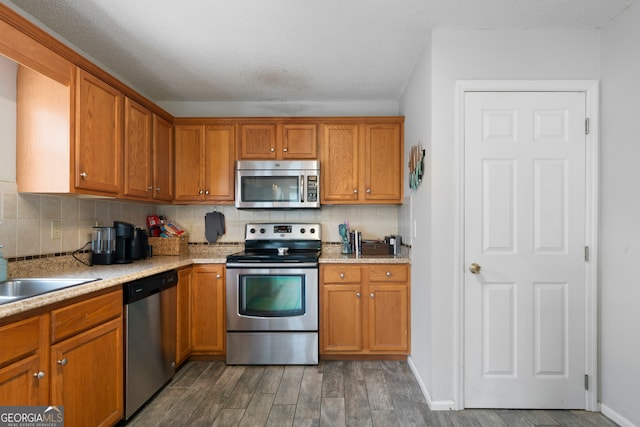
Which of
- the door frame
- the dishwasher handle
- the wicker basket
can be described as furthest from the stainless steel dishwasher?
the door frame

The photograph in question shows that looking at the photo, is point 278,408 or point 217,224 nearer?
point 278,408

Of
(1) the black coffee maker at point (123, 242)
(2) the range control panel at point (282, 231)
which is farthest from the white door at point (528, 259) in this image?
(1) the black coffee maker at point (123, 242)

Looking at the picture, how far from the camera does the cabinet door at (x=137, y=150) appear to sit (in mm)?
2580

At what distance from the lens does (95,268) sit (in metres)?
2.40

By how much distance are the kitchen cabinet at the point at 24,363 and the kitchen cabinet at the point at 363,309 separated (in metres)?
1.96

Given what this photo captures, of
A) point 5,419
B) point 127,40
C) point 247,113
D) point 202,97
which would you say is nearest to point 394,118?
point 247,113

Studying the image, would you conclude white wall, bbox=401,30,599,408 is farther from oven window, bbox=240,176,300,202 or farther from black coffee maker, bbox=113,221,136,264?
black coffee maker, bbox=113,221,136,264

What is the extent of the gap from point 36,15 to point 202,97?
154 cm

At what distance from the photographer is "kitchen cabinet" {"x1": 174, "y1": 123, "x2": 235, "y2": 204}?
11.1 feet

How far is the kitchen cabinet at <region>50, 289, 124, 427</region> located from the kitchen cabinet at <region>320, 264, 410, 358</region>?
1.57 meters

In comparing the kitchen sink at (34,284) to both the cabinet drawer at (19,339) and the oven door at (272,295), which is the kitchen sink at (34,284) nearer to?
the cabinet drawer at (19,339)

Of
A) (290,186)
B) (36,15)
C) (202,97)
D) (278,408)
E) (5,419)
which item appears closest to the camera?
(5,419)

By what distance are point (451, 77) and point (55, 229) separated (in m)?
2.80

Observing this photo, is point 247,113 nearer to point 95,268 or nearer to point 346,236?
point 346,236
